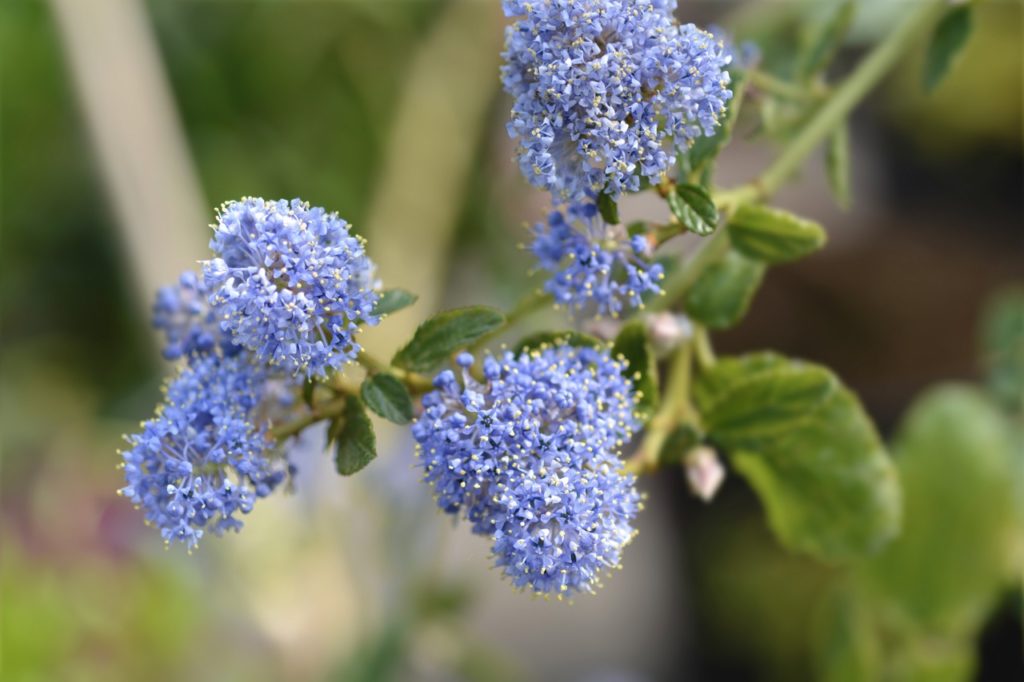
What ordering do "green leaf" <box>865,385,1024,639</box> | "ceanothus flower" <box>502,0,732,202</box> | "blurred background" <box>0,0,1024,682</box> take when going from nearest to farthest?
"ceanothus flower" <box>502,0,732,202</box>, "green leaf" <box>865,385,1024,639</box>, "blurred background" <box>0,0,1024,682</box>

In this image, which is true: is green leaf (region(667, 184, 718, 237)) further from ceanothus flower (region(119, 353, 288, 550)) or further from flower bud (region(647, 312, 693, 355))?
ceanothus flower (region(119, 353, 288, 550))

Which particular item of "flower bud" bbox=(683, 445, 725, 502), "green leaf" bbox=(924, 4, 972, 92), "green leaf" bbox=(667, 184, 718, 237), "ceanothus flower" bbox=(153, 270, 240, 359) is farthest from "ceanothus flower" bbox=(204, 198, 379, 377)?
"green leaf" bbox=(924, 4, 972, 92)

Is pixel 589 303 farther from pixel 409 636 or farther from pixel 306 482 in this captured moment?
pixel 306 482

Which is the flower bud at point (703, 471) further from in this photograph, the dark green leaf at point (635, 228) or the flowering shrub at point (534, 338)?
the dark green leaf at point (635, 228)

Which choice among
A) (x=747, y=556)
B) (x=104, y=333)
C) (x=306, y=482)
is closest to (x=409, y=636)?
(x=306, y=482)

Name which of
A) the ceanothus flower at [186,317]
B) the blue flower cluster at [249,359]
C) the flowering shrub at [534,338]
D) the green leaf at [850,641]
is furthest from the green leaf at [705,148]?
the green leaf at [850,641]

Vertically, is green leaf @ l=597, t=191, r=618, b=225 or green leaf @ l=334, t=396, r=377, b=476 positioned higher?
green leaf @ l=597, t=191, r=618, b=225
